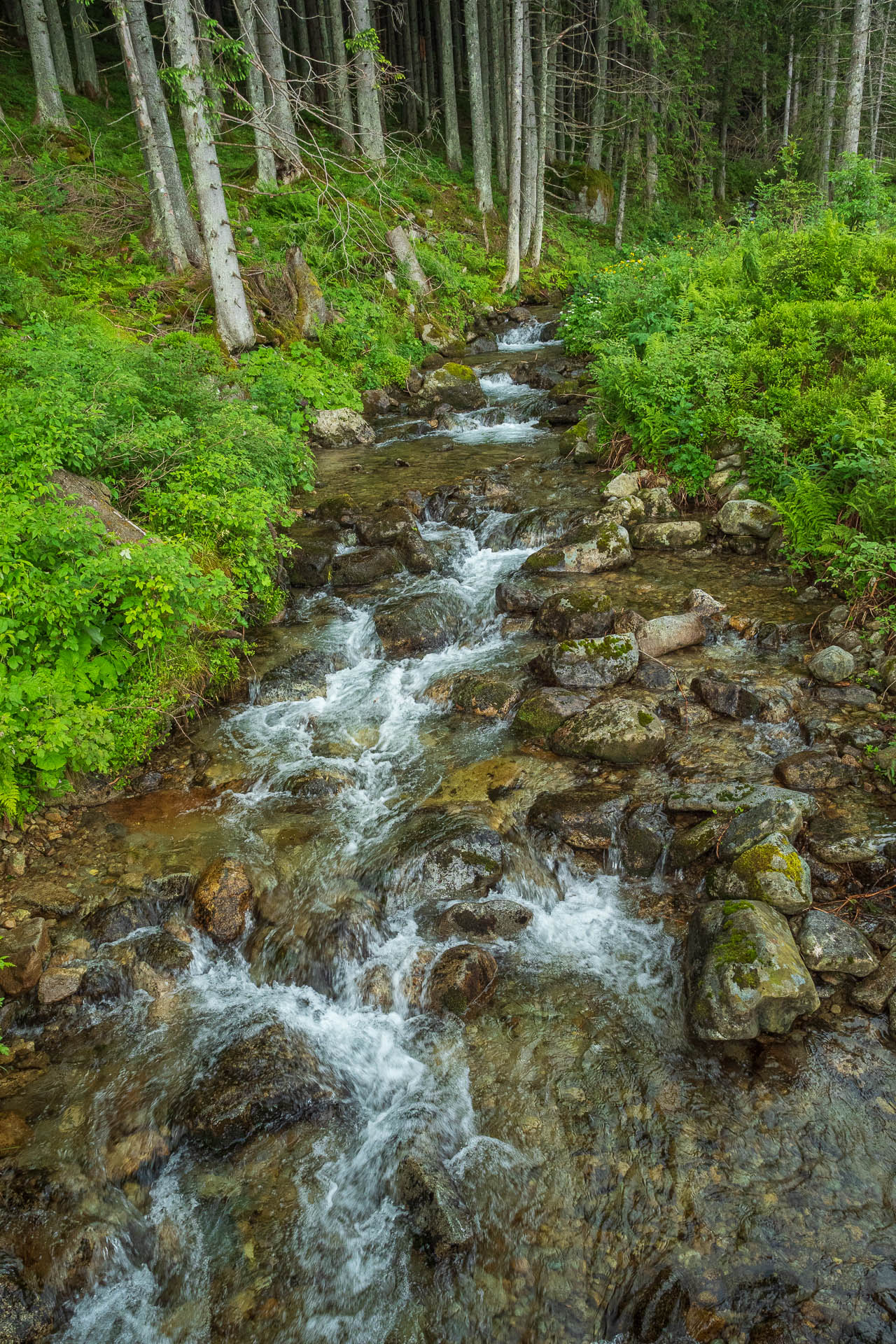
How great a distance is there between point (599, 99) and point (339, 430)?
24.2 meters

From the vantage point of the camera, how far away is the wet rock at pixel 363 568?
9.93 meters

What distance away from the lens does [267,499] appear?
25.4ft

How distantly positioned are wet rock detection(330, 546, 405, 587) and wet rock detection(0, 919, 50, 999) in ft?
19.0

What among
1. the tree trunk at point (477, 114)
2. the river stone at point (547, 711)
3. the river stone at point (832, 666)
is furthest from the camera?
the tree trunk at point (477, 114)

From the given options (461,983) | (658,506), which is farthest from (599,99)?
(461,983)

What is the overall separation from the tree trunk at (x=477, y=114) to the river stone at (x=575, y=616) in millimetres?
23649

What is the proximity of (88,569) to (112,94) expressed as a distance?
26.9 metres

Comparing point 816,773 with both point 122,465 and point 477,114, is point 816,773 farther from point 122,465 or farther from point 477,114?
point 477,114

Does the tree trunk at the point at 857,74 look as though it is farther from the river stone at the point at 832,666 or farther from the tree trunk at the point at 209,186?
the river stone at the point at 832,666

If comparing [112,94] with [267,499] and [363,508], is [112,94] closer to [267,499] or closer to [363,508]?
[363,508]

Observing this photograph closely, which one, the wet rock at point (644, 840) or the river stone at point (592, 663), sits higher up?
the river stone at point (592, 663)

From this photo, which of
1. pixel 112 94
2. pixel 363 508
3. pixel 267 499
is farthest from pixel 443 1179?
pixel 112 94

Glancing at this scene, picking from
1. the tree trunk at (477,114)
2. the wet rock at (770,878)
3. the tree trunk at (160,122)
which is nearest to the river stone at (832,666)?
the wet rock at (770,878)

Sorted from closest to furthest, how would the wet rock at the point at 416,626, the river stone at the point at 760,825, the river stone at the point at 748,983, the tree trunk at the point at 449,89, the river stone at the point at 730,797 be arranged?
the river stone at the point at 748,983 → the river stone at the point at 760,825 → the river stone at the point at 730,797 → the wet rock at the point at 416,626 → the tree trunk at the point at 449,89
